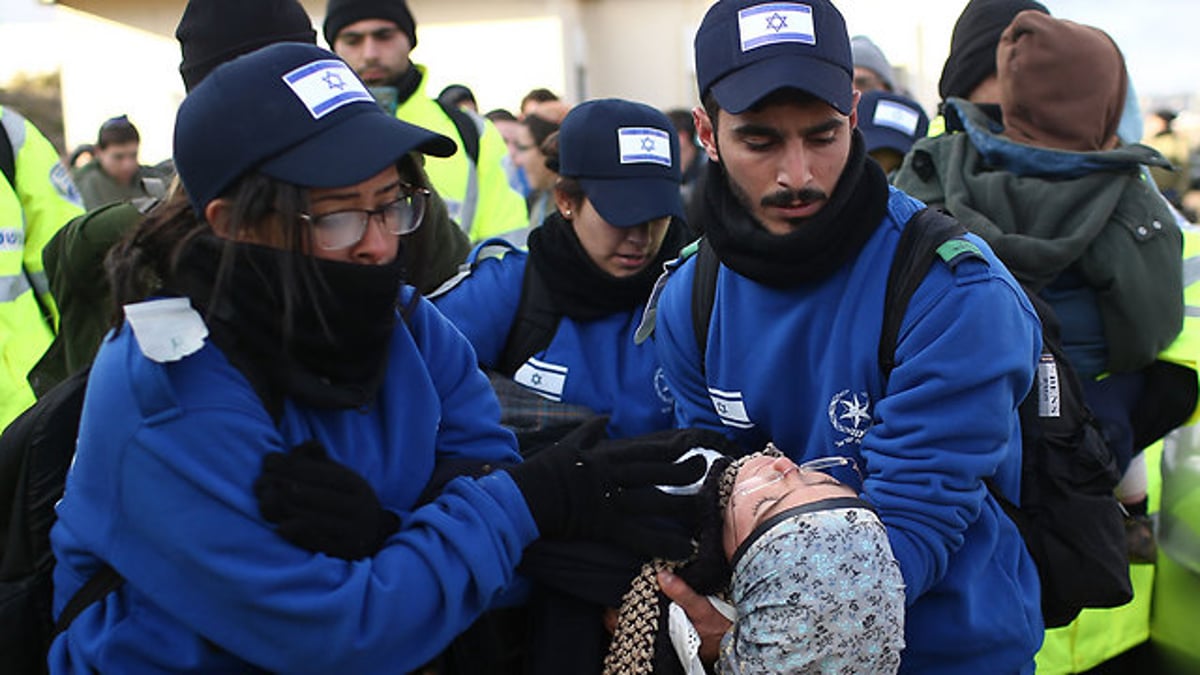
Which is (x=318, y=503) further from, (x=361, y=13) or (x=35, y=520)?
(x=361, y=13)

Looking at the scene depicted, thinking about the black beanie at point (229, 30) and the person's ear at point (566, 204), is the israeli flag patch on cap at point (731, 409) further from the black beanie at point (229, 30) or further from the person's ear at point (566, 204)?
the black beanie at point (229, 30)

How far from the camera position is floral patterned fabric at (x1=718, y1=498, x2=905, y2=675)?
6.44 ft

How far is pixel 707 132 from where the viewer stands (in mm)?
2623

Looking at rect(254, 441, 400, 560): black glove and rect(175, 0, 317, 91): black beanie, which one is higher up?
rect(175, 0, 317, 91): black beanie

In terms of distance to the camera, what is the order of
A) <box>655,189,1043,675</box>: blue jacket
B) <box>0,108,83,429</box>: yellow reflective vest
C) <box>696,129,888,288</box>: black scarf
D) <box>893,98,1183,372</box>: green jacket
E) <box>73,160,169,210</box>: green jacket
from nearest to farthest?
<box>655,189,1043,675</box>: blue jacket → <box>696,129,888,288</box>: black scarf → <box>893,98,1183,372</box>: green jacket → <box>0,108,83,429</box>: yellow reflective vest → <box>73,160,169,210</box>: green jacket

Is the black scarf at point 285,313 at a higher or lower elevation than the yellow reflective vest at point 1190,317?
higher

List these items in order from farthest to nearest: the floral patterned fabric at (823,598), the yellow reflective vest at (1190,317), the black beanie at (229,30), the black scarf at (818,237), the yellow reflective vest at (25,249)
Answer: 1. the yellow reflective vest at (25,249)
2. the black beanie at (229,30)
3. the yellow reflective vest at (1190,317)
4. the black scarf at (818,237)
5. the floral patterned fabric at (823,598)

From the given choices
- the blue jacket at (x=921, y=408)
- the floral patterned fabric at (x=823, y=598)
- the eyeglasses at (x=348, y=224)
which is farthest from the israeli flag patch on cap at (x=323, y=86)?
A: the floral patterned fabric at (x=823, y=598)

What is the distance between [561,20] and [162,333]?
1529cm

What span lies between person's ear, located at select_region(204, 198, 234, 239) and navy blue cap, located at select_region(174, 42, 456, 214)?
0.04ft

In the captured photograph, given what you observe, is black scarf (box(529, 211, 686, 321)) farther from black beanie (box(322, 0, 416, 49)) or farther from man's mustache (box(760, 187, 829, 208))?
black beanie (box(322, 0, 416, 49))

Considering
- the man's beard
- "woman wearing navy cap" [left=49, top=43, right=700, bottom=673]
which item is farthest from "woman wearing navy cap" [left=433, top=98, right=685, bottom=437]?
"woman wearing navy cap" [left=49, top=43, right=700, bottom=673]

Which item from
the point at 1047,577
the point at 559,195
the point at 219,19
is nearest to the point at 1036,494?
the point at 1047,577

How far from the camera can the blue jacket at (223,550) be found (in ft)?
5.71
